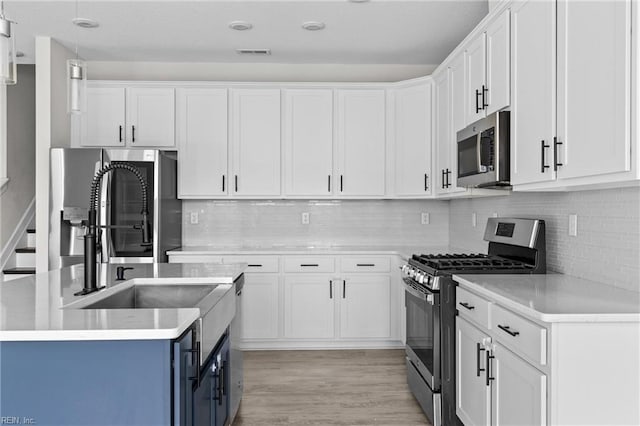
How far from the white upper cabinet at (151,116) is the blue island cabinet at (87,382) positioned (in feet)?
12.5

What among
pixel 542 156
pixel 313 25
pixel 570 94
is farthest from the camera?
pixel 313 25

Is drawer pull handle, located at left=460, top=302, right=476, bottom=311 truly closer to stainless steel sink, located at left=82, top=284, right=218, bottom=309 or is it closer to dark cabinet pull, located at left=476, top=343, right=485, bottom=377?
dark cabinet pull, located at left=476, top=343, right=485, bottom=377

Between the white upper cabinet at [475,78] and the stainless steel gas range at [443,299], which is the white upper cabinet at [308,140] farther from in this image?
the stainless steel gas range at [443,299]

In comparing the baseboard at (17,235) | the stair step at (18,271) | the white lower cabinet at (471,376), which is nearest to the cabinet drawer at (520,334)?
the white lower cabinet at (471,376)

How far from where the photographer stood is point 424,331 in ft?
11.2

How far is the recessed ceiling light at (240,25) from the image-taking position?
4324 millimetres

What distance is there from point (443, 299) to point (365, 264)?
195 cm

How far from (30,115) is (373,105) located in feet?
12.4

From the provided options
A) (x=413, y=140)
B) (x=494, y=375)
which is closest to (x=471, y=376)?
(x=494, y=375)

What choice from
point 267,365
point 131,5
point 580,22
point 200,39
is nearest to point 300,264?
point 267,365

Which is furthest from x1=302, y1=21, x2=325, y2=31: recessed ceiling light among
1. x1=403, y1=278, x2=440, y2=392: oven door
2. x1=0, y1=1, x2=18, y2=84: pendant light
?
x1=0, y1=1, x2=18, y2=84: pendant light

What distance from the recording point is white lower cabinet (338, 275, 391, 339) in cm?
504

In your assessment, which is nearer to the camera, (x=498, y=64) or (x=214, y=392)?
(x=214, y=392)

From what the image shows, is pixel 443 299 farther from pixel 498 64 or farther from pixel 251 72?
pixel 251 72
